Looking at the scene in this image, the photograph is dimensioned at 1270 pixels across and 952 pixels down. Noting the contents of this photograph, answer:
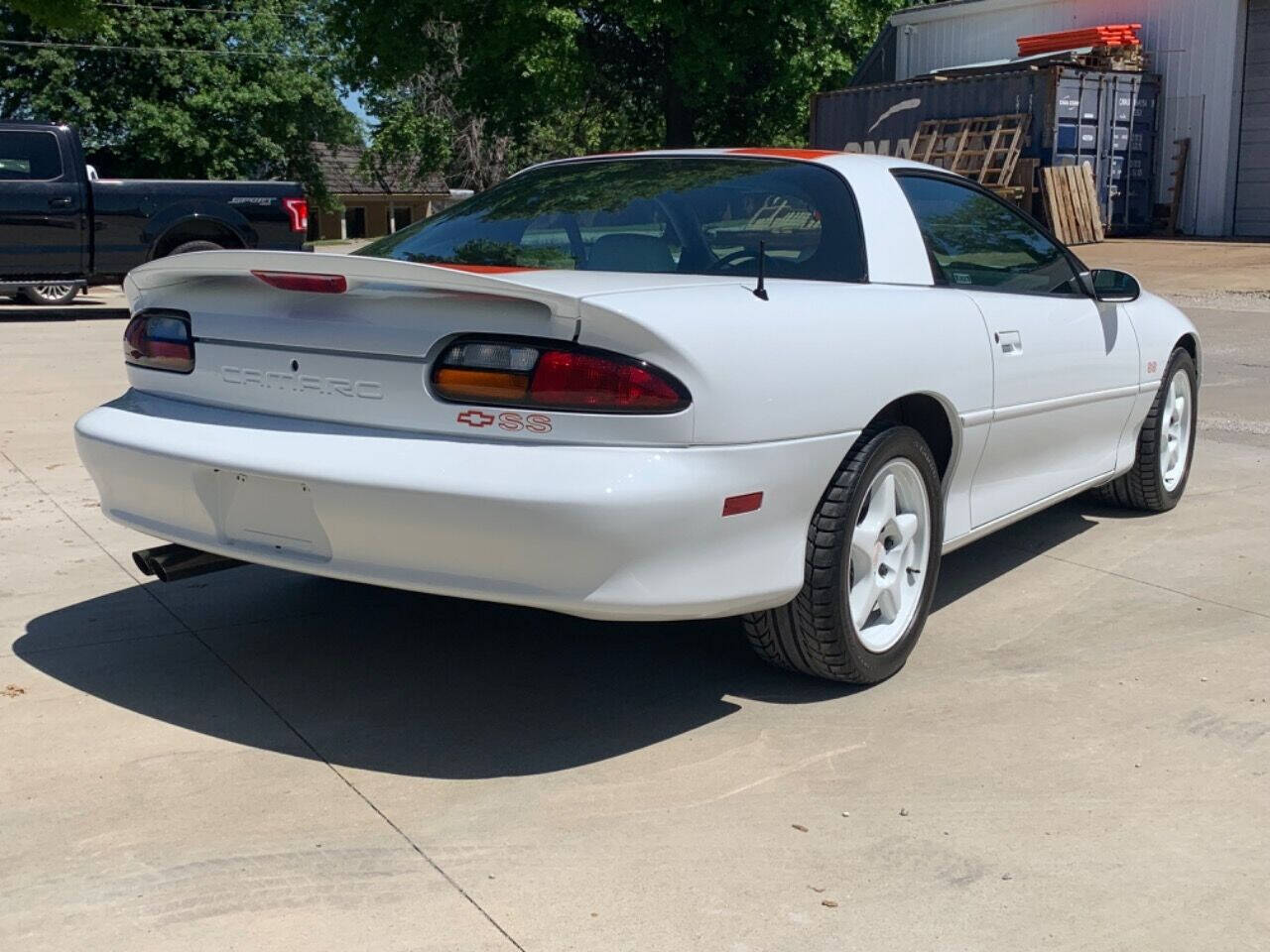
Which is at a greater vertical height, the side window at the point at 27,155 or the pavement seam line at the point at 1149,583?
the side window at the point at 27,155

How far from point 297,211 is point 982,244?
12866 mm

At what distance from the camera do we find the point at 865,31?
3150 cm

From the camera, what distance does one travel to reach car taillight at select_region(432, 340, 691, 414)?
3.33 meters

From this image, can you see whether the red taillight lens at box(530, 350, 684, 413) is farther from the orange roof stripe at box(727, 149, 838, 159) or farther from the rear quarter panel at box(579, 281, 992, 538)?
the orange roof stripe at box(727, 149, 838, 159)

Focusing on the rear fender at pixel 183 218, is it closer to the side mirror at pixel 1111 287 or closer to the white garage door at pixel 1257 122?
the side mirror at pixel 1111 287

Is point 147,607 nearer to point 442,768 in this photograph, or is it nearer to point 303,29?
point 442,768

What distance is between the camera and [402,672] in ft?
13.9

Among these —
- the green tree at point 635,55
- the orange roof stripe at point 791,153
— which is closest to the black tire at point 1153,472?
the orange roof stripe at point 791,153

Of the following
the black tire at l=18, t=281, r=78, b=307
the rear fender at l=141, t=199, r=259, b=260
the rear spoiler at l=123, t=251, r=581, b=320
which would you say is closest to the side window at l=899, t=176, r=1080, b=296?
the rear spoiler at l=123, t=251, r=581, b=320

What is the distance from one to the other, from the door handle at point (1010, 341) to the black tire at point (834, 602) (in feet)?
1.97

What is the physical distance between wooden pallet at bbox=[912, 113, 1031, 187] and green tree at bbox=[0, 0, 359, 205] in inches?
790

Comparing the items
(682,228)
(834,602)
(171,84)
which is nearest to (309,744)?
(834,602)

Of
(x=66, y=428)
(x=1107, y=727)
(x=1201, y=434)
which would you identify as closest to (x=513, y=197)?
(x=1107, y=727)

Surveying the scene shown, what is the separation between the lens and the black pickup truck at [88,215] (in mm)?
15453
